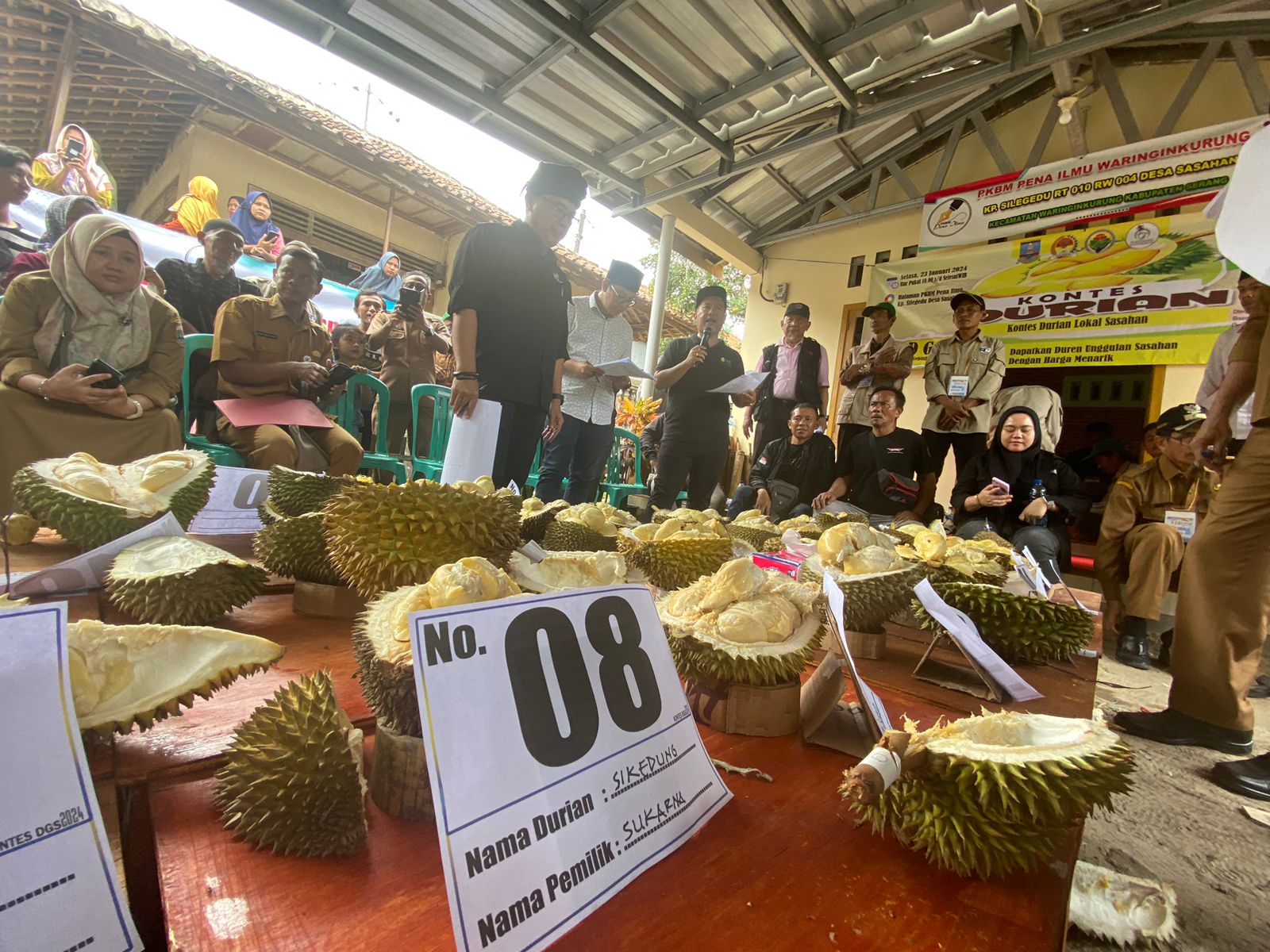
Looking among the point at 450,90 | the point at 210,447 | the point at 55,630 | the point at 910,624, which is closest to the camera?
the point at 55,630

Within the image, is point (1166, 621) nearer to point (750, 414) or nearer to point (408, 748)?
point (750, 414)

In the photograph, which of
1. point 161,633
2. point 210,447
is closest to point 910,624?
point 161,633

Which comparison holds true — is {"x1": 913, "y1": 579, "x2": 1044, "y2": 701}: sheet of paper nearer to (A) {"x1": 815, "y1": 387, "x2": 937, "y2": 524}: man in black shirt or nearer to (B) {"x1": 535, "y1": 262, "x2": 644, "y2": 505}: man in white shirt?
(B) {"x1": 535, "y1": 262, "x2": 644, "y2": 505}: man in white shirt

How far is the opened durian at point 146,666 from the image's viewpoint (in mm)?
498

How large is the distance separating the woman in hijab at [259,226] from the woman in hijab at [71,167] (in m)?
1.18

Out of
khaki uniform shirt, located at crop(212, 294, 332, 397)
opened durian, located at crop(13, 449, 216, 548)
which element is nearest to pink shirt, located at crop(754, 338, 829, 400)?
khaki uniform shirt, located at crop(212, 294, 332, 397)

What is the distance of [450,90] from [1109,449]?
6.67 meters

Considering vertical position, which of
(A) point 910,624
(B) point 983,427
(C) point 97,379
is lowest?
(A) point 910,624

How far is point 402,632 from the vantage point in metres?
0.57

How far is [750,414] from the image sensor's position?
565 centimetres

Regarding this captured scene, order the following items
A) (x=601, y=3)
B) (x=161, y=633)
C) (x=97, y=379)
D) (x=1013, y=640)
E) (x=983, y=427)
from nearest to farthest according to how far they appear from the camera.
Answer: (x=161, y=633) < (x=1013, y=640) < (x=97, y=379) < (x=601, y=3) < (x=983, y=427)

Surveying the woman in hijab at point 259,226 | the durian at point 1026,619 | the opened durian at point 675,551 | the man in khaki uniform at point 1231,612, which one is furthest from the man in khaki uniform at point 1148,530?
the woman in hijab at point 259,226

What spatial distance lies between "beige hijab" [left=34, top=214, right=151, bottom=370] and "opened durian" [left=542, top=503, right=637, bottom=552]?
7.32 ft

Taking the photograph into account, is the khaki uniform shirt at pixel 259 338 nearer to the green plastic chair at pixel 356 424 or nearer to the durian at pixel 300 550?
the green plastic chair at pixel 356 424
